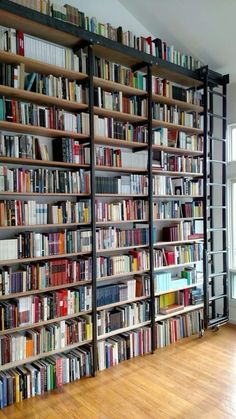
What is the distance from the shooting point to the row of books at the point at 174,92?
3.70 m

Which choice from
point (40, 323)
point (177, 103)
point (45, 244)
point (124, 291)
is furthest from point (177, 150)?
point (40, 323)

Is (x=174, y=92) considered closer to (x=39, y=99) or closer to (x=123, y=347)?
(x=39, y=99)

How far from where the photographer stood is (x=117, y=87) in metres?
3.34

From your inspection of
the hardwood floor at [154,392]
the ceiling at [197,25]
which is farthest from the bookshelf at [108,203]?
the ceiling at [197,25]

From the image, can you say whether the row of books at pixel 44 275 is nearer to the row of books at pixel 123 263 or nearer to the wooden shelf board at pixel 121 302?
the row of books at pixel 123 263

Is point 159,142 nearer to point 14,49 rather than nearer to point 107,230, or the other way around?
point 107,230

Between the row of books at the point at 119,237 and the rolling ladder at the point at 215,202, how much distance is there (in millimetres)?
1022

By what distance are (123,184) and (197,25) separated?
6.81 feet

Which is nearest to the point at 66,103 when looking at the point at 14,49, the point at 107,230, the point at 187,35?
the point at 14,49

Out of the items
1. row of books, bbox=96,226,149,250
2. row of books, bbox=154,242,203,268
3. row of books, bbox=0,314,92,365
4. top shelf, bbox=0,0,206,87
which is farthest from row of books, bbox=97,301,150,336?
top shelf, bbox=0,0,206,87

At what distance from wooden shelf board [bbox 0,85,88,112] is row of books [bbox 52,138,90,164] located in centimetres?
33

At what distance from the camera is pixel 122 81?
3.35 metres

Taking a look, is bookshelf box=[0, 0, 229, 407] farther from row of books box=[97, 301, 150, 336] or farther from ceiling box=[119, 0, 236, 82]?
ceiling box=[119, 0, 236, 82]

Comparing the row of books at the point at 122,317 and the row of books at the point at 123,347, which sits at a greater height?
the row of books at the point at 122,317
